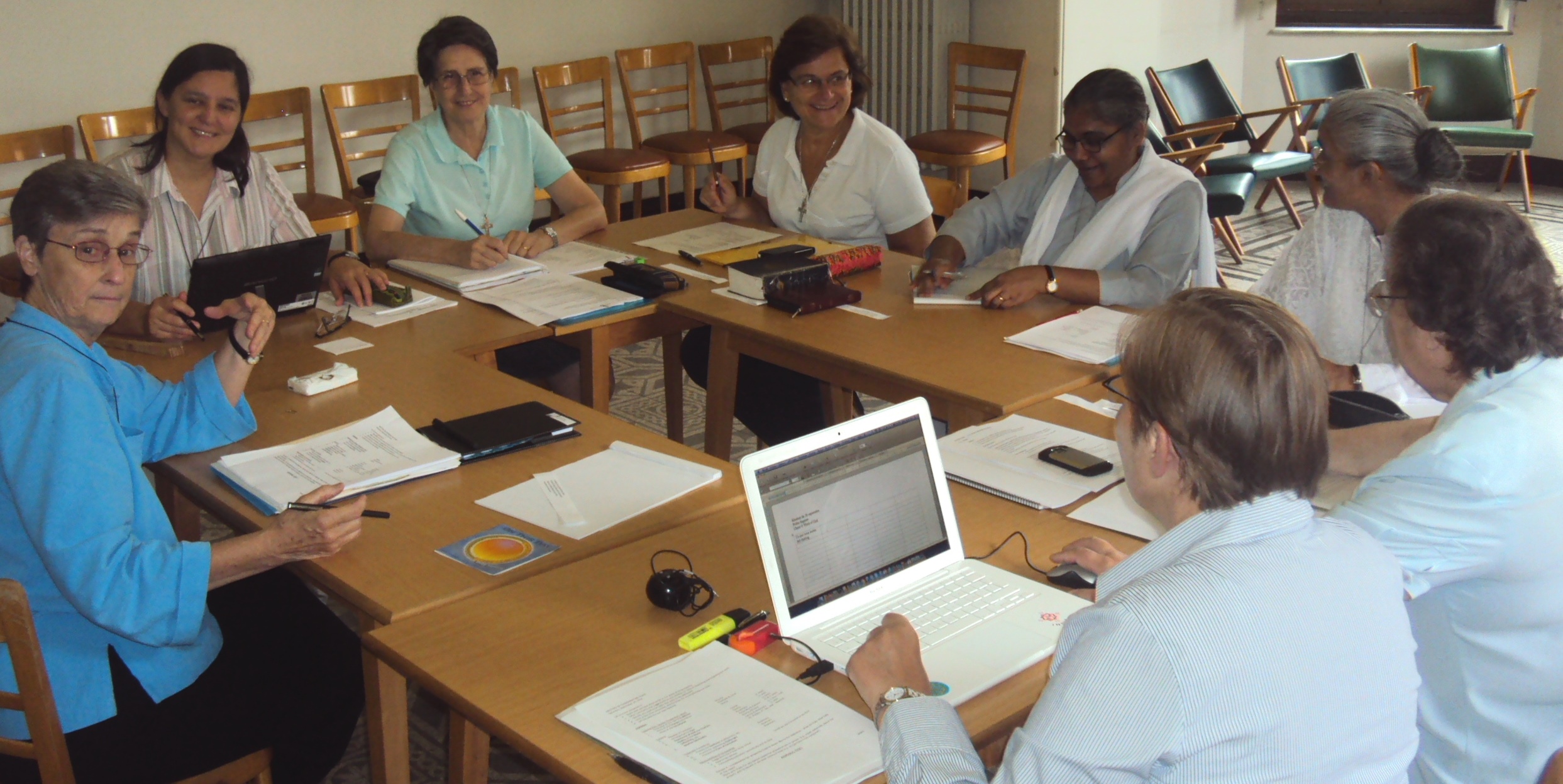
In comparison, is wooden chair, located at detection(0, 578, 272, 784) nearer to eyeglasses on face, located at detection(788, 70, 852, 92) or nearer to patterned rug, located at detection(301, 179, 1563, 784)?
patterned rug, located at detection(301, 179, 1563, 784)

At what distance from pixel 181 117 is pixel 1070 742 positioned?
261 cm

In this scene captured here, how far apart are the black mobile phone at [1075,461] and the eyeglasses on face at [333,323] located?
1636mm

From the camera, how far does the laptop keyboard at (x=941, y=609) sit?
1.63 m

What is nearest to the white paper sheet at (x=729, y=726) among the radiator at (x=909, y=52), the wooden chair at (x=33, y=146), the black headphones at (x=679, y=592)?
the black headphones at (x=679, y=592)

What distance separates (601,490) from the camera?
2.10 m

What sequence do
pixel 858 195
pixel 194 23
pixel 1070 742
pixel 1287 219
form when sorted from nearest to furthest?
pixel 1070 742 → pixel 858 195 → pixel 194 23 → pixel 1287 219

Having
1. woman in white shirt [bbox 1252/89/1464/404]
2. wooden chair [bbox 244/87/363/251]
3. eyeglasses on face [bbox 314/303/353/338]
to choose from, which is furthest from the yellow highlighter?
wooden chair [bbox 244/87/363/251]

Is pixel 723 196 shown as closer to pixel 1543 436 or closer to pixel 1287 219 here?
pixel 1543 436

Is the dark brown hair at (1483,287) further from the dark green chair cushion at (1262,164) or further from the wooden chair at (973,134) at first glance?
the dark green chair cushion at (1262,164)

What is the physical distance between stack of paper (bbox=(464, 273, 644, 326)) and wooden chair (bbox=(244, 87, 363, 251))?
1819mm

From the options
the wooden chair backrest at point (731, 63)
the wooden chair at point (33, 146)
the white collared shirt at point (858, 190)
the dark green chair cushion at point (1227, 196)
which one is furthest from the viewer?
the wooden chair backrest at point (731, 63)

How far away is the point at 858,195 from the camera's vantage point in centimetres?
365

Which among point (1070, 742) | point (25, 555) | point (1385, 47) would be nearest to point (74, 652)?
point (25, 555)

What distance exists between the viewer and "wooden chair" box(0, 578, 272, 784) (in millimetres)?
1538
